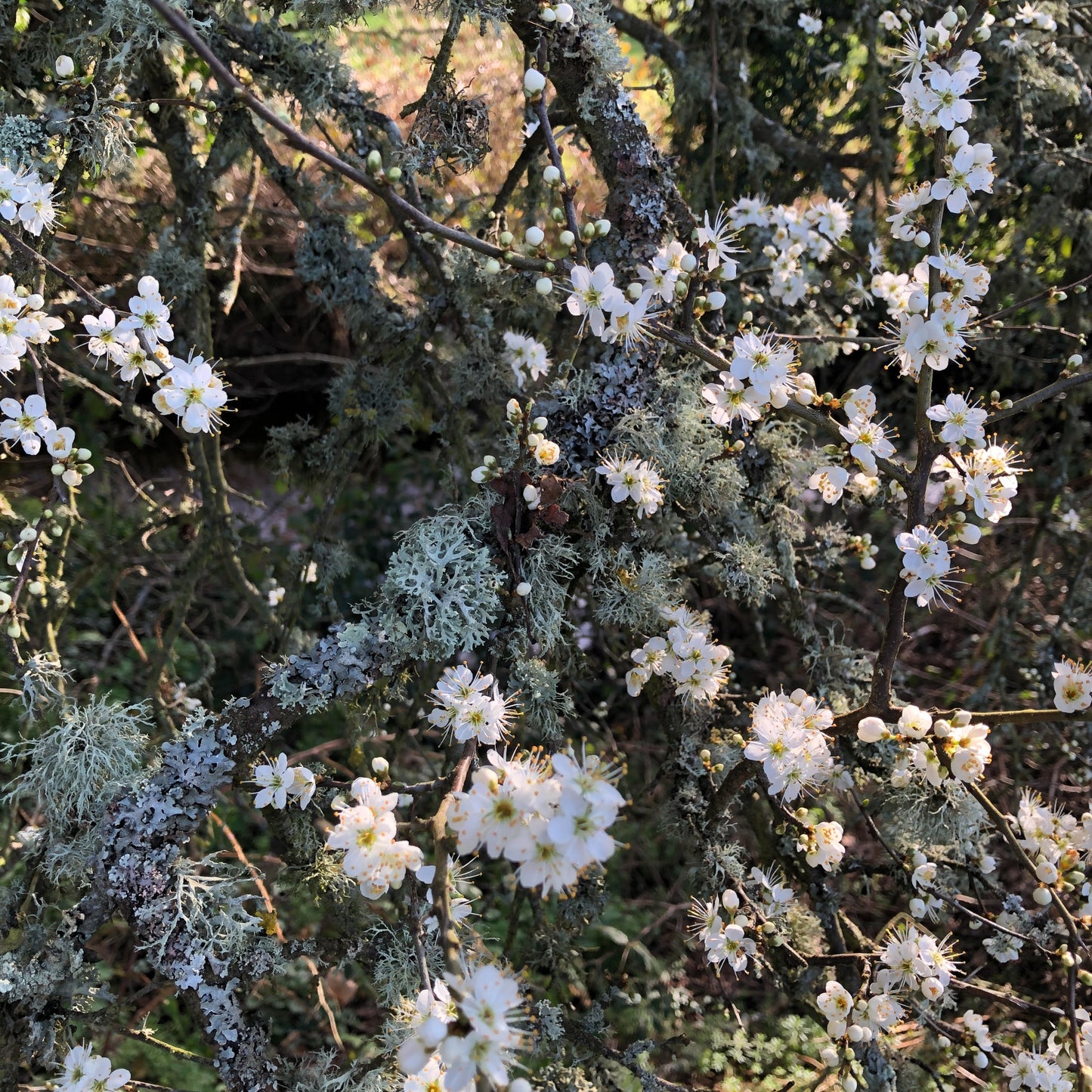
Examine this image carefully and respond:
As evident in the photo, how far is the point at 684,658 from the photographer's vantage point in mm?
1266

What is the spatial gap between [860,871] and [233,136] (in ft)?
6.12

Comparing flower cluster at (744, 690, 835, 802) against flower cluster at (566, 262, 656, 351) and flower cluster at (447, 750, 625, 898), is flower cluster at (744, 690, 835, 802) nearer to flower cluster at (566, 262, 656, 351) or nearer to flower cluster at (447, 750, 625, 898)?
flower cluster at (447, 750, 625, 898)

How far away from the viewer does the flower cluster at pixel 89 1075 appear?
1.03 metres

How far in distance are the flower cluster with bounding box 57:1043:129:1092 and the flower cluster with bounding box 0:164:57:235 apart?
1.06 metres

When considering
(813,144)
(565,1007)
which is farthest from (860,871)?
(813,144)

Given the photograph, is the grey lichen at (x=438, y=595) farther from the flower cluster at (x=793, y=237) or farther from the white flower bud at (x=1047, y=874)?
the flower cluster at (x=793, y=237)

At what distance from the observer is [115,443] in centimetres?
374

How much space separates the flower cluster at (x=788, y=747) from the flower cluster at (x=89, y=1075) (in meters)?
0.88

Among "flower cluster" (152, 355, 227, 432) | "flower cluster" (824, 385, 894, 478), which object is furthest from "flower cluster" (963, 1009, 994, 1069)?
"flower cluster" (152, 355, 227, 432)

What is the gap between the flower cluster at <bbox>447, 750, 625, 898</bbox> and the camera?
0.77 meters

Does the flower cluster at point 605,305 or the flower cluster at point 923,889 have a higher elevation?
the flower cluster at point 605,305

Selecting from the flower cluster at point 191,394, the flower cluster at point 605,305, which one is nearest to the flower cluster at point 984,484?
the flower cluster at point 605,305

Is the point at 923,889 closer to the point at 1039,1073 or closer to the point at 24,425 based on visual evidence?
the point at 1039,1073

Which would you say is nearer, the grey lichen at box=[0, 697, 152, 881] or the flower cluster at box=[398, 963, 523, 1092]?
the flower cluster at box=[398, 963, 523, 1092]
